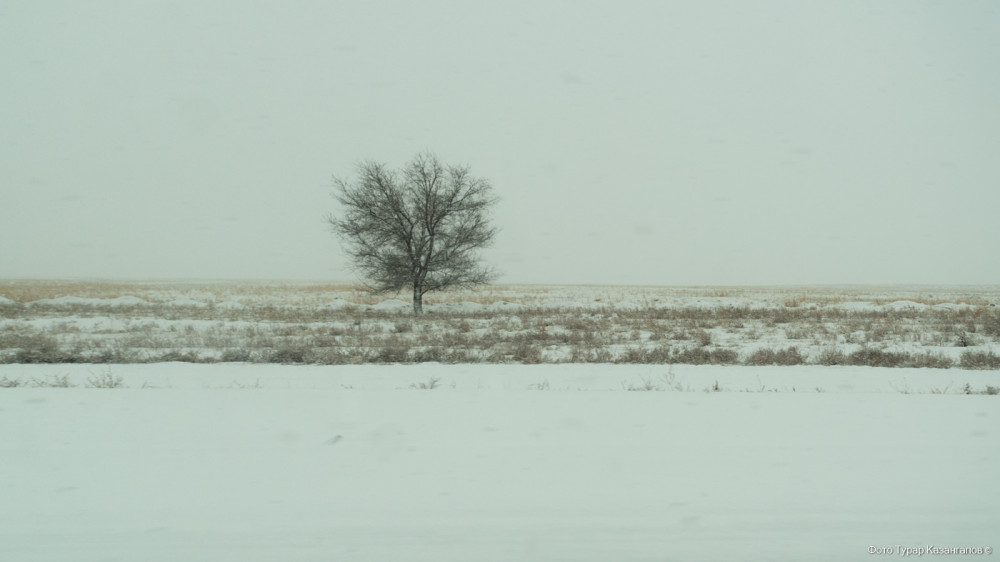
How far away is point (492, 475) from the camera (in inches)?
160

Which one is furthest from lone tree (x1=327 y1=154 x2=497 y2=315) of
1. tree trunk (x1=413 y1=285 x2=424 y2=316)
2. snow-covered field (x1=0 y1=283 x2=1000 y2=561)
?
snow-covered field (x1=0 y1=283 x2=1000 y2=561)

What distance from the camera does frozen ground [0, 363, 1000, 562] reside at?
321cm

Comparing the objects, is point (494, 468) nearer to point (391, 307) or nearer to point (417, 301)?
point (417, 301)

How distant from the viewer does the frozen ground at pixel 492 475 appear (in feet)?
10.5

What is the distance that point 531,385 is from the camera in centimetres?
806

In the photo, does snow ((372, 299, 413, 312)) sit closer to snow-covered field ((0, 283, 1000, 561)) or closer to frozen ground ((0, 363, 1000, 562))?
snow-covered field ((0, 283, 1000, 561))

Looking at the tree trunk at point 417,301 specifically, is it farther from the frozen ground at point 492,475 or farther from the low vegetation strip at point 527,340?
the frozen ground at point 492,475

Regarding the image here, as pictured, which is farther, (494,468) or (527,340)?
(527,340)

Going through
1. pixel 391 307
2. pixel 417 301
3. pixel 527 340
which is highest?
pixel 417 301

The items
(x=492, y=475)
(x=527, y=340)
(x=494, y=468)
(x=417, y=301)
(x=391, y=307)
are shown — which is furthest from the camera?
(x=391, y=307)

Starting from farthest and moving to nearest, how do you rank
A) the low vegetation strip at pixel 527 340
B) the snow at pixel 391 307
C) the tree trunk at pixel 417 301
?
the snow at pixel 391 307 < the tree trunk at pixel 417 301 < the low vegetation strip at pixel 527 340

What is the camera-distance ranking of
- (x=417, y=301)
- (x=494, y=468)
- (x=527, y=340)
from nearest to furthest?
(x=494, y=468) → (x=527, y=340) → (x=417, y=301)

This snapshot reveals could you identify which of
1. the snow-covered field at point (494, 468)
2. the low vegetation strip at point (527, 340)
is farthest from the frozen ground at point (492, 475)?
the low vegetation strip at point (527, 340)

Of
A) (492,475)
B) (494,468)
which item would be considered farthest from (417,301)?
(492,475)
